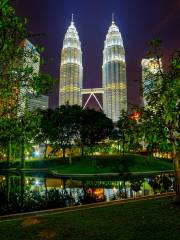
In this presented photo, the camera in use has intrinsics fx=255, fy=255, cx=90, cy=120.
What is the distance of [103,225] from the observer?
37.9 feet

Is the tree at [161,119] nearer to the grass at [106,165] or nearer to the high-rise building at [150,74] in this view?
the high-rise building at [150,74]

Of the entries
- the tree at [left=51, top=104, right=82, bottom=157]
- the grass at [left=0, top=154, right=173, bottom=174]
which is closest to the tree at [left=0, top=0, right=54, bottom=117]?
the grass at [left=0, top=154, right=173, bottom=174]

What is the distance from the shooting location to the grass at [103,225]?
10.1 meters

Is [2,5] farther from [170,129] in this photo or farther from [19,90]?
[170,129]

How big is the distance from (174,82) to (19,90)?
31.6 ft

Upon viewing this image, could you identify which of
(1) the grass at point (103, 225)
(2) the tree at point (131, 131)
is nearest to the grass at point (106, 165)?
(2) the tree at point (131, 131)

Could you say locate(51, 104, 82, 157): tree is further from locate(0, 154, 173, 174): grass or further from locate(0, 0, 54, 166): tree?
locate(0, 0, 54, 166): tree

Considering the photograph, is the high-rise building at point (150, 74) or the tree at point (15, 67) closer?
the tree at point (15, 67)

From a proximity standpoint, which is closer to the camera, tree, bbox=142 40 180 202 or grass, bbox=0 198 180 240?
grass, bbox=0 198 180 240

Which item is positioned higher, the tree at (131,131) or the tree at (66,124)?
the tree at (66,124)

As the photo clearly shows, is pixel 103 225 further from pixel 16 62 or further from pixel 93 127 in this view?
pixel 93 127

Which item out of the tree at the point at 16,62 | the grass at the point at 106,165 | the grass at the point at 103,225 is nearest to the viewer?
the grass at the point at 103,225

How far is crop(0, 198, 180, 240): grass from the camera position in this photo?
33.2 feet

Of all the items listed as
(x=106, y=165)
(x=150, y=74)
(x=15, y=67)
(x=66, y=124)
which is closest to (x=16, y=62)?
(x=15, y=67)
